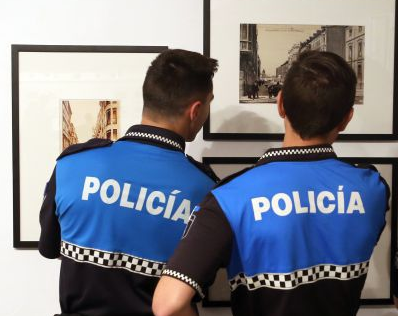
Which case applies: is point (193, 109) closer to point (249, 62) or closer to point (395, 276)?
point (249, 62)

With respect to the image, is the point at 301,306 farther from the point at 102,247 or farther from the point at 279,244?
the point at 102,247

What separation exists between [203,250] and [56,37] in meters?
0.85

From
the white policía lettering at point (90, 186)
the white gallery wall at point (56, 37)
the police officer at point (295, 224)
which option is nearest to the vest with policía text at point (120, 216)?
the white policía lettering at point (90, 186)

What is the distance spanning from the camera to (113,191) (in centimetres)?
91

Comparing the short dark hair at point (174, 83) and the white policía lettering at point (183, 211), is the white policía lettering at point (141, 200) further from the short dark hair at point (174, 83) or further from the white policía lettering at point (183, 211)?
the short dark hair at point (174, 83)

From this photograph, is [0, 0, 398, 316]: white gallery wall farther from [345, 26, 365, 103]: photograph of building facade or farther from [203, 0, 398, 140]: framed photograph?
[345, 26, 365, 103]: photograph of building facade

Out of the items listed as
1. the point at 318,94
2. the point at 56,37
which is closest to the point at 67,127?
the point at 56,37

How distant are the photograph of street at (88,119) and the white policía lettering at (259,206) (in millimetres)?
638

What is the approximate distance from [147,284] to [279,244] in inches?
13.2

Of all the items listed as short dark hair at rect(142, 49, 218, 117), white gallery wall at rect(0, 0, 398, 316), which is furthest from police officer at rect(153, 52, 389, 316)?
white gallery wall at rect(0, 0, 398, 316)

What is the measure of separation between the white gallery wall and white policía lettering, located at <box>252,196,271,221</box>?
1.75ft

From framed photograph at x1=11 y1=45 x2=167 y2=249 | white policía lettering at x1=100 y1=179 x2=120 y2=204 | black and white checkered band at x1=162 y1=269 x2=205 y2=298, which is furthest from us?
framed photograph at x1=11 y1=45 x2=167 y2=249

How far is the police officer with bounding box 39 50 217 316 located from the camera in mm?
916

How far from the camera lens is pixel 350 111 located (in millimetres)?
854
